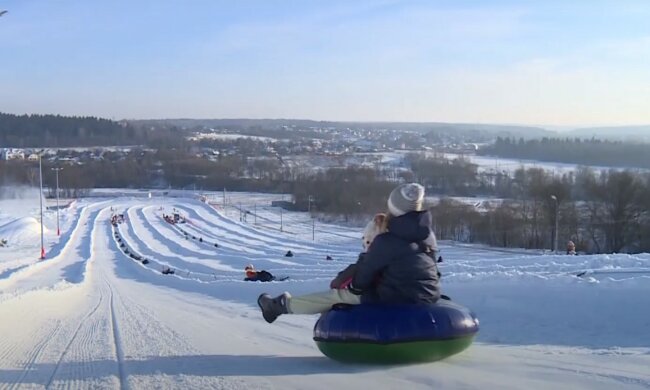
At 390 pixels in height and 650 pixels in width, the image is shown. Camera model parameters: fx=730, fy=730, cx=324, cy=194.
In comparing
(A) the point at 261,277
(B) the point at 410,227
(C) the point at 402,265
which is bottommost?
(A) the point at 261,277

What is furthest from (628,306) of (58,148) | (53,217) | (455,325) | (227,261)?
(58,148)

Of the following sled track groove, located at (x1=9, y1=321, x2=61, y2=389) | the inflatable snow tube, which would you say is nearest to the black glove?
the inflatable snow tube

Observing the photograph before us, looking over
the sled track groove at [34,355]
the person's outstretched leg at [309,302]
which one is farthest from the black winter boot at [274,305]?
the sled track groove at [34,355]

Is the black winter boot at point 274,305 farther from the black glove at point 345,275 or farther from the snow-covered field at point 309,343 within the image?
the black glove at point 345,275

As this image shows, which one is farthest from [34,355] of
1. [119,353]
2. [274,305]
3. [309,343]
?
[309,343]

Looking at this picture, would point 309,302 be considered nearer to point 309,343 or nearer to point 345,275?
point 345,275

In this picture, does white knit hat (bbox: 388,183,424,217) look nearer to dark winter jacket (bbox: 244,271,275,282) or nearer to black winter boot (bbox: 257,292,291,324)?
black winter boot (bbox: 257,292,291,324)

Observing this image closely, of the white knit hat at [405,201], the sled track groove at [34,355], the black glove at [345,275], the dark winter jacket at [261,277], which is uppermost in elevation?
the white knit hat at [405,201]
